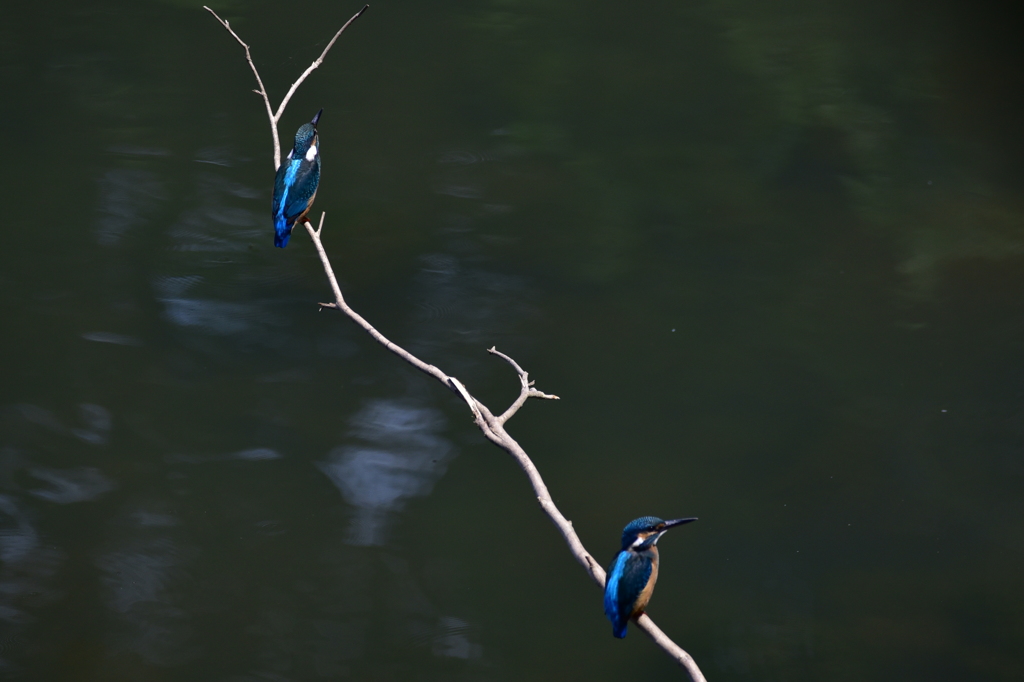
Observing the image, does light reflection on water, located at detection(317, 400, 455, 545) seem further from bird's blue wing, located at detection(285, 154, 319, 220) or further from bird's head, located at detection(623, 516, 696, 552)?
bird's head, located at detection(623, 516, 696, 552)

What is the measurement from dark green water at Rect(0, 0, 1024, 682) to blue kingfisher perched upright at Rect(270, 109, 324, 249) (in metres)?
0.86

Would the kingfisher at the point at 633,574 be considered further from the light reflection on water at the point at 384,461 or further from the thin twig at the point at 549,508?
the light reflection on water at the point at 384,461

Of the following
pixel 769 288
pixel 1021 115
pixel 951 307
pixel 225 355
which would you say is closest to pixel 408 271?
pixel 225 355

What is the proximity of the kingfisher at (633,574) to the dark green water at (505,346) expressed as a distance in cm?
100

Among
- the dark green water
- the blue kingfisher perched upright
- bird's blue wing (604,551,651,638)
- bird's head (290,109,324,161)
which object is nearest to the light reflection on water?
the dark green water

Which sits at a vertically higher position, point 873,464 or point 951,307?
point 951,307

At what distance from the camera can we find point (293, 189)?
259 centimetres

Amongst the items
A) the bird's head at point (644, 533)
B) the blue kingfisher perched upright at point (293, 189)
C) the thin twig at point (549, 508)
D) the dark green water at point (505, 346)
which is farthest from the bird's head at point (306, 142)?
the bird's head at point (644, 533)

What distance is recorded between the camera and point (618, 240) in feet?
12.7

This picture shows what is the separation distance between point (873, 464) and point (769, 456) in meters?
0.36

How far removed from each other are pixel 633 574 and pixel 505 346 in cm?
176

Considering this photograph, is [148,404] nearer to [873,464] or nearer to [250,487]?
[250,487]

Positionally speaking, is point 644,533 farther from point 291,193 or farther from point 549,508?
point 291,193

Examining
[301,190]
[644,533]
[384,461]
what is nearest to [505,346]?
[384,461]
